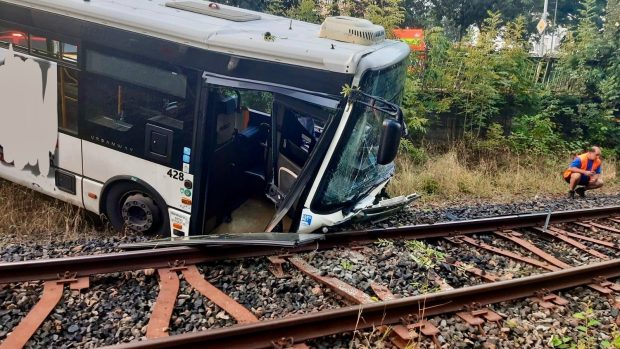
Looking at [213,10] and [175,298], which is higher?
[213,10]

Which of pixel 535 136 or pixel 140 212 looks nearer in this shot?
pixel 140 212

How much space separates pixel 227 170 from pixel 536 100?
10.9m

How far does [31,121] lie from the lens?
22.0 ft

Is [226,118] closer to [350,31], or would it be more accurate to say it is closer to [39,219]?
[350,31]

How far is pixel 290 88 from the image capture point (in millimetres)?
5559

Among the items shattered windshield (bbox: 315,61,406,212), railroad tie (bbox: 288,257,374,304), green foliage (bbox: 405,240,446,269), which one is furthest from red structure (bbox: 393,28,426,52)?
railroad tie (bbox: 288,257,374,304)

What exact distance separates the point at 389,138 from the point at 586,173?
7177 mm

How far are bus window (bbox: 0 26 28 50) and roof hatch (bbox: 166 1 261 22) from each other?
181 cm

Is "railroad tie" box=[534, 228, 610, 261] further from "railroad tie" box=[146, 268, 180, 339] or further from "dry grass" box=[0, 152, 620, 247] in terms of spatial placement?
"railroad tie" box=[146, 268, 180, 339]

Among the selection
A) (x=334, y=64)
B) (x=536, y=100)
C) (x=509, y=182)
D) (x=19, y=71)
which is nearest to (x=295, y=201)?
(x=334, y=64)

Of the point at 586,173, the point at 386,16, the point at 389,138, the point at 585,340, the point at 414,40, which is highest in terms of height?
the point at 386,16

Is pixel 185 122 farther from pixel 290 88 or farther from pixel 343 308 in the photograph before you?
pixel 343 308

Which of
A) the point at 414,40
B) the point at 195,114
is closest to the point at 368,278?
the point at 195,114

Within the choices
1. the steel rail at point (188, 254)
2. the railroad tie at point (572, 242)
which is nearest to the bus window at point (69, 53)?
the steel rail at point (188, 254)
